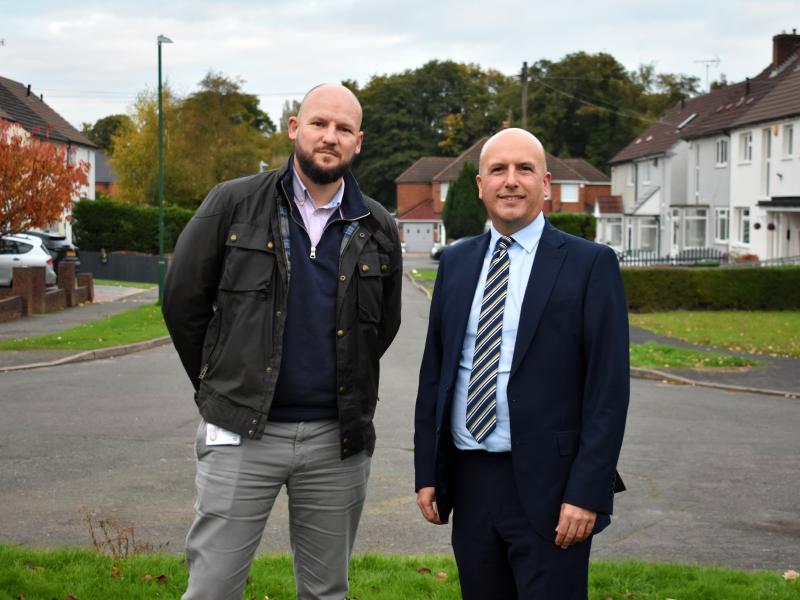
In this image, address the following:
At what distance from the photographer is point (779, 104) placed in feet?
130

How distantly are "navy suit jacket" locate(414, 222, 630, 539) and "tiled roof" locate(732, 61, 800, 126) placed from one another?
36.3 metres

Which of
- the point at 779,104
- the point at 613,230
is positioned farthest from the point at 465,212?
the point at 779,104

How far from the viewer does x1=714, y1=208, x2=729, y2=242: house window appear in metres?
46.8

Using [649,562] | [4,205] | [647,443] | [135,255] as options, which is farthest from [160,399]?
[135,255]

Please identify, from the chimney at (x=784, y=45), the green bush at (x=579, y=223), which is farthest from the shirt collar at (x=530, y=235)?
the green bush at (x=579, y=223)

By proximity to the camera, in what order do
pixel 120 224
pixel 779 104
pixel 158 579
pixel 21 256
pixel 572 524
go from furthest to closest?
pixel 120 224 < pixel 779 104 < pixel 21 256 < pixel 158 579 < pixel 572 524

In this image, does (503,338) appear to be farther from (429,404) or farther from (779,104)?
(779,104)

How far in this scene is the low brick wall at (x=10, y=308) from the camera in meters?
24.9

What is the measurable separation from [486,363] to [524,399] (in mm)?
198

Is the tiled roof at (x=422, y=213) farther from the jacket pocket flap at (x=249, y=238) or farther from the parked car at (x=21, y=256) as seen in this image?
the jacket pocket flap at (x=249, y=238)

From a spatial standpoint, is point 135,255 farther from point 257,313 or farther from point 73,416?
point 257,313

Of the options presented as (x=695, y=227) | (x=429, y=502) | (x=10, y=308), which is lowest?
(x=10, y=308)

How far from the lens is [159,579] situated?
5.56 metres

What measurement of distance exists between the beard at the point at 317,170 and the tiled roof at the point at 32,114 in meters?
44.7
